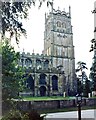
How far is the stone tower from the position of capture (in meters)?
46.2

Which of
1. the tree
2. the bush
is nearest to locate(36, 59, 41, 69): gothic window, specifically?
the bush

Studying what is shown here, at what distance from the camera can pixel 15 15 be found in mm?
5676

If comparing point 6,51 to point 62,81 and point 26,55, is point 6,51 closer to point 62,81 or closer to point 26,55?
point 26,55

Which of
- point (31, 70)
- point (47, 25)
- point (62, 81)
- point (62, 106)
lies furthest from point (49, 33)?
point (62, 106)

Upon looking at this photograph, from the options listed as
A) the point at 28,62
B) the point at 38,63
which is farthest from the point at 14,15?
the point at 38,63

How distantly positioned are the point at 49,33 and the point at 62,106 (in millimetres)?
28278

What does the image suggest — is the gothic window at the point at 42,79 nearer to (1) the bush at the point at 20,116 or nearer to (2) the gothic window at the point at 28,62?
(2) the gothic window at the point at 28,62

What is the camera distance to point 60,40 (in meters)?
48.6

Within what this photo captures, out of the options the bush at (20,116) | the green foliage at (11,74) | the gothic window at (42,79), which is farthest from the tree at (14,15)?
the gothic window at (42,79)

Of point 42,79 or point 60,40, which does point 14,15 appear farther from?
point 60,40

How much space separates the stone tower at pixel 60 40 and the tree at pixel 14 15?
39093 millimetres

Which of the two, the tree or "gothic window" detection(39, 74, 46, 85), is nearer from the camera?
the tree

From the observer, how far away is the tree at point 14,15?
5465 millimetres

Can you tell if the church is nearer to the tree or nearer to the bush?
the bush
